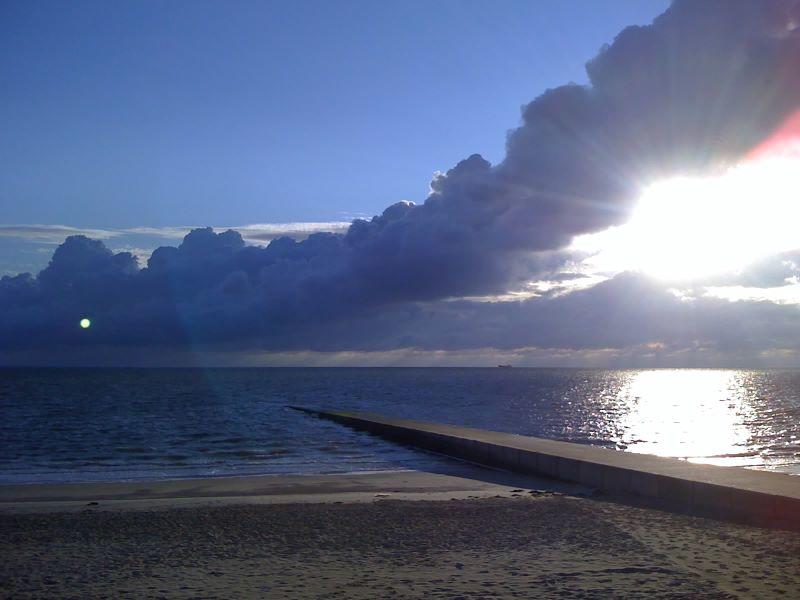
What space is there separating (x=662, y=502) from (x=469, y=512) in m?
3.14

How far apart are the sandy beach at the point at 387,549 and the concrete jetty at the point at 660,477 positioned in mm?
652

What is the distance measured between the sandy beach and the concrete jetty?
0.65 metres

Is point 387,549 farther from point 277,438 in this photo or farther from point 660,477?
point 277,438

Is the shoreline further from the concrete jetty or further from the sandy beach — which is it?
the concrete jetty

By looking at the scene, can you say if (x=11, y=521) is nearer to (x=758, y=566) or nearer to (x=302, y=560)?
(x=302, y=560)

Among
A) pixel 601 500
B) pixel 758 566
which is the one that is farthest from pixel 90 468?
pixel 758 566

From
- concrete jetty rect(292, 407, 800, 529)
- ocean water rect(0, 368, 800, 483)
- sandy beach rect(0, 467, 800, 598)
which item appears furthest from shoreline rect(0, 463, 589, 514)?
ocean water rect(0, 368, 800, 483)

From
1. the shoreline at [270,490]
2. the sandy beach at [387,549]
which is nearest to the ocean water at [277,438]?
the shoreline at [270,490]

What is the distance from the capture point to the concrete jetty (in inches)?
419

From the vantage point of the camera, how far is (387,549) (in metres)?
9.07

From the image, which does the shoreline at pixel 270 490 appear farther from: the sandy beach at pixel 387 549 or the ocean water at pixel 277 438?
the ocean water at pixel 277 438

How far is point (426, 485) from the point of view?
1586 centimetres

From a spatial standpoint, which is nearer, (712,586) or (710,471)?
(712,586)

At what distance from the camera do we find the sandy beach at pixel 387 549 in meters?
7.28
